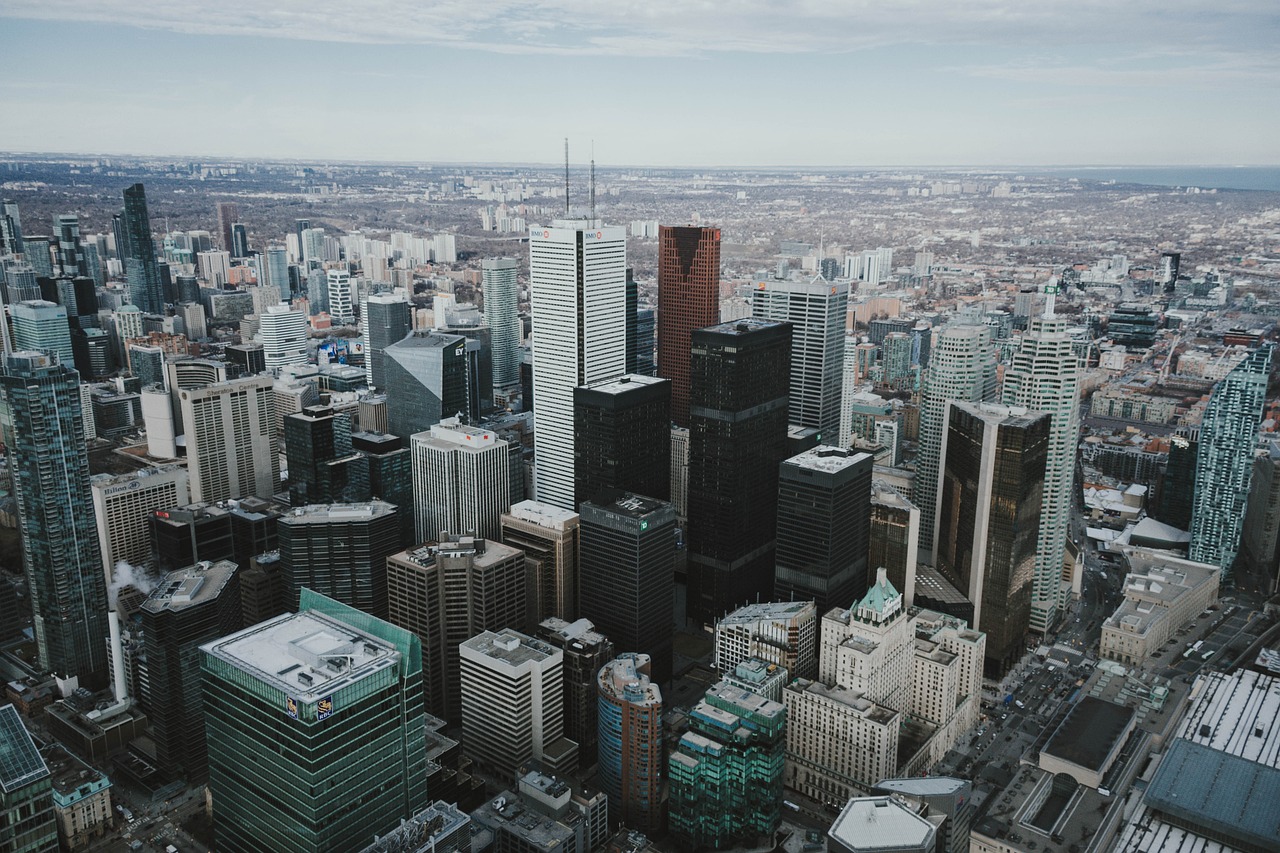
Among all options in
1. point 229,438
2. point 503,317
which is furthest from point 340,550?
point 503,317

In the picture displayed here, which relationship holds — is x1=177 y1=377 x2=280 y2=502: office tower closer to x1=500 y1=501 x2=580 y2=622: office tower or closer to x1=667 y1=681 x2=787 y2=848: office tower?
x1=500 y1=501 x2=580 y2=622: office tower

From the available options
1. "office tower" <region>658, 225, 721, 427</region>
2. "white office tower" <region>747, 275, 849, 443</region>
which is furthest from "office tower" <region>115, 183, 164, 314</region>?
"white office tower" <region>747, 275, 849, 443</region>

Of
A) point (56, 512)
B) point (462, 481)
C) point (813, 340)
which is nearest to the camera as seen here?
point (56, 512)

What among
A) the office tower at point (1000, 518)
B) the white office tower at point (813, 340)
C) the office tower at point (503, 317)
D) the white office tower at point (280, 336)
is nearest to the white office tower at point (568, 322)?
the white office tower at point (813, 340)

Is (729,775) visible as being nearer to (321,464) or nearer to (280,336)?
(321,464)

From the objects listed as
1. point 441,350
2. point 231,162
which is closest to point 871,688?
point 441,350
